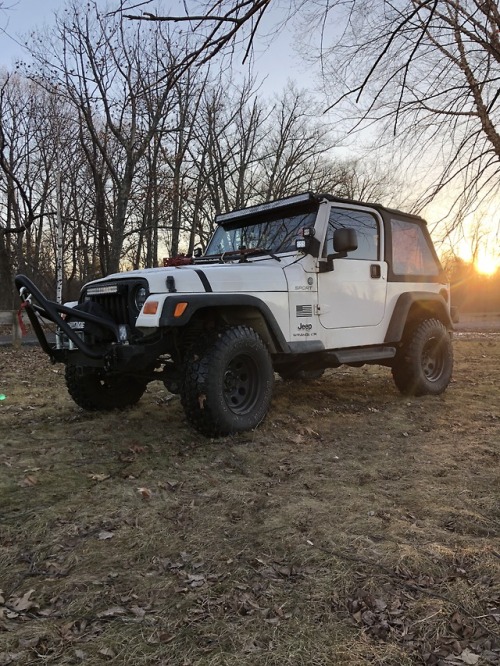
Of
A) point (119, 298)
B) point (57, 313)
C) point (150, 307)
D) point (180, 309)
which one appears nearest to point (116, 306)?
point (119, 298)

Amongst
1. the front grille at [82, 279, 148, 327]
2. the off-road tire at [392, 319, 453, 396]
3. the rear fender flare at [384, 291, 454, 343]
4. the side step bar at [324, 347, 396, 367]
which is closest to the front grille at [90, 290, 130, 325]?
the front grille at [82, 279, 148, 327]

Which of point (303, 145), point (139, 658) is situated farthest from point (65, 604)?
point (303, 145)

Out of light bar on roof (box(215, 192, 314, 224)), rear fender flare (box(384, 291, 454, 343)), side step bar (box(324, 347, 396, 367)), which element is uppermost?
light bar on roof (box(215, 192, 314, 224))

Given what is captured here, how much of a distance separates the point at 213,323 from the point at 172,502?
1.87 meters

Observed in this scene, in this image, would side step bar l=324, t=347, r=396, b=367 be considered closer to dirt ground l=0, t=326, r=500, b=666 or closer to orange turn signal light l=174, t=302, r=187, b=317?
dirt ground l=0, t=326, r=500, b=666

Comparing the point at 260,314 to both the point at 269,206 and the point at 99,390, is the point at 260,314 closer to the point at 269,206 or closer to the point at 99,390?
the point at 269,206

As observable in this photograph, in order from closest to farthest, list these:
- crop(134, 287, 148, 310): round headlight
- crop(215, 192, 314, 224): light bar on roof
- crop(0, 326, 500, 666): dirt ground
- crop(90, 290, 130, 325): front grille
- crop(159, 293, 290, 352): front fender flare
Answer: crop(0, 326, 500, 666): dirt ground → crop(159, 293, 290, 352): front fender flare → crop(134, 287, 148, 310): round headlight → crop(90, 290, 130, 325): front grille → crop(215, 192, 314, 224): light bar on roof

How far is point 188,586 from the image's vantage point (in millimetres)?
2334

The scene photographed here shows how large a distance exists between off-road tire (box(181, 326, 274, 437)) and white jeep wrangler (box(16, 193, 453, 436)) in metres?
0.01

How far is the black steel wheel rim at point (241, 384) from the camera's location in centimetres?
459

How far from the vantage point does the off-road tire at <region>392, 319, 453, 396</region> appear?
6254 mm

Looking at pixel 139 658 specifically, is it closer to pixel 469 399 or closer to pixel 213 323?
pixel 213 323

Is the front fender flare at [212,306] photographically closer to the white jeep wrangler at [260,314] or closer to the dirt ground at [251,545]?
the white jeep wrangler at [260,314]

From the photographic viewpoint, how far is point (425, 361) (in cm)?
666
